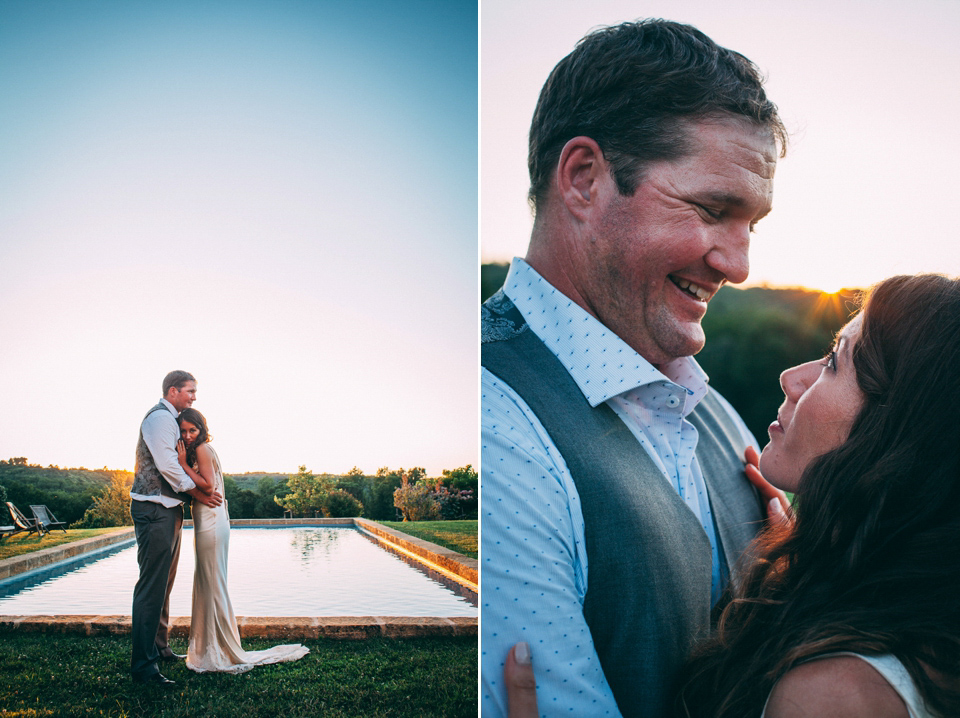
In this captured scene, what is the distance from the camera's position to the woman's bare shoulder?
3.90 feet

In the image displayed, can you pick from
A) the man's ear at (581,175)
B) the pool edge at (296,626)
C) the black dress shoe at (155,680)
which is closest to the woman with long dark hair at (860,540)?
the man's ear at (581,175)

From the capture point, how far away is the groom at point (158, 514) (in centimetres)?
239

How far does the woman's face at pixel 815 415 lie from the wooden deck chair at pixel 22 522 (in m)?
2.68

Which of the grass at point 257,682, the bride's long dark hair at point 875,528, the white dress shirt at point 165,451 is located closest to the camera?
the bride's long dark hair at point 875,528

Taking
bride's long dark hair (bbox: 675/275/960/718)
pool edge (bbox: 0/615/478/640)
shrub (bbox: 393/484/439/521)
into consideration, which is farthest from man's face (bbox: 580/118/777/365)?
pool edge (bbox: 0/615/478/640)

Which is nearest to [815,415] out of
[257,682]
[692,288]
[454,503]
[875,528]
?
[875,528]

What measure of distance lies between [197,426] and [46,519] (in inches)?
26.2

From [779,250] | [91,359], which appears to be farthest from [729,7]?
[91,359]

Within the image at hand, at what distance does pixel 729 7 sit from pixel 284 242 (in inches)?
81.0

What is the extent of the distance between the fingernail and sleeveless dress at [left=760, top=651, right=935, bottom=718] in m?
0.73

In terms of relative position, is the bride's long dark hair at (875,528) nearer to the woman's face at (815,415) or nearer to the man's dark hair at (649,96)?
the woman's face at (815,415)

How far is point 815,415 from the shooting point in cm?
183

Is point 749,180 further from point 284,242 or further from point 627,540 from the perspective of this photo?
point 284,242

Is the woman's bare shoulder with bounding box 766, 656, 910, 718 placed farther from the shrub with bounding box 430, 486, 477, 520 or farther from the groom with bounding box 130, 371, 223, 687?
the groom with bounding box 130, 371, 223, 687
